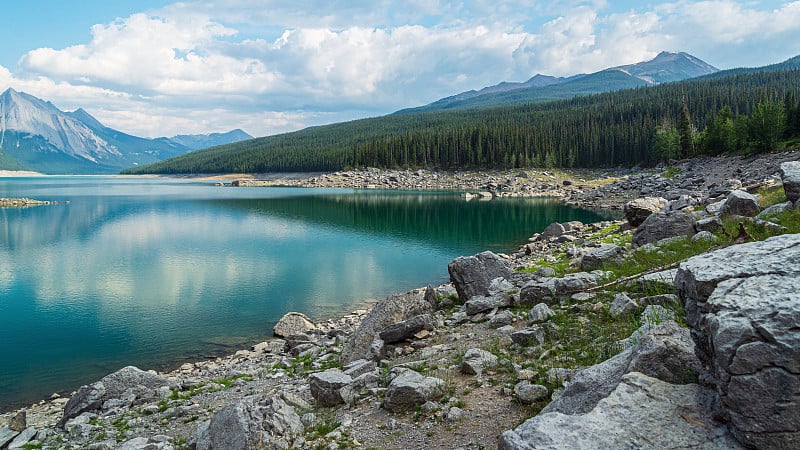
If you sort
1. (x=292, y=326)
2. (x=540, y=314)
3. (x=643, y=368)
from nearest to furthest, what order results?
(x=643, y=368), (x=540, y=314), (x=292, y=326)

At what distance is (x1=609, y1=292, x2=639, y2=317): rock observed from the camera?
11.6 m

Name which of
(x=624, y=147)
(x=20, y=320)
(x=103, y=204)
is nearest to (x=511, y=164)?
(x=624, y=147)

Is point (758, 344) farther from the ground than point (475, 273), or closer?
farther from the ground

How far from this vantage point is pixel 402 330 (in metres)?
16.0

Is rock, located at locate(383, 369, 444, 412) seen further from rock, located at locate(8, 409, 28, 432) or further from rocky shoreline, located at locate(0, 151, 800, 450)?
rock, located at locate(8, 409, 28, 432)

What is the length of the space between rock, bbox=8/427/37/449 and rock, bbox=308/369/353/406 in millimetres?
9564

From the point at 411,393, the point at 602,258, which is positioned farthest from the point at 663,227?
the point at 411,393

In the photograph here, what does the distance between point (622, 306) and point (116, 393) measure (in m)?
17.5

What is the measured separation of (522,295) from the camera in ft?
52.9

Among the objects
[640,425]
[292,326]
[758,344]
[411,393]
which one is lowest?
[292,326]

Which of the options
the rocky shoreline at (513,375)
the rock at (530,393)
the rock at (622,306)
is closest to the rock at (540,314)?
the rocky shoreline at (513,375)

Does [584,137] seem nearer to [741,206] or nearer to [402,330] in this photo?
[741,206]

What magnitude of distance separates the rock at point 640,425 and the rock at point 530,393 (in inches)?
104

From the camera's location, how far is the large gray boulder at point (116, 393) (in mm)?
16375
